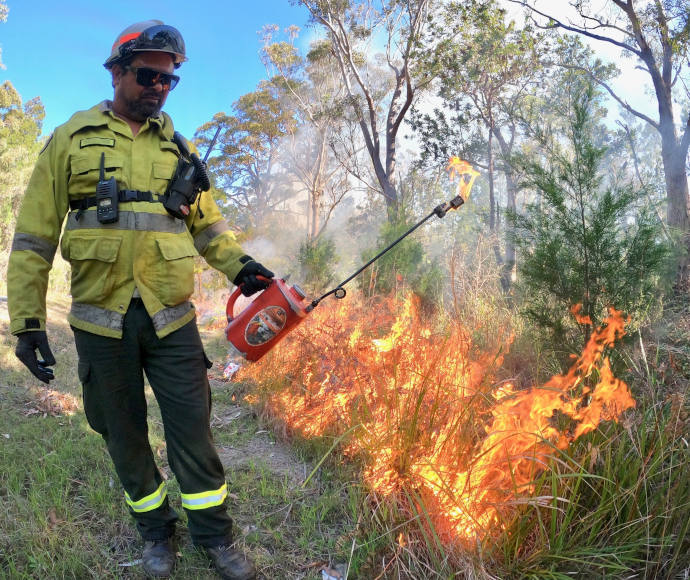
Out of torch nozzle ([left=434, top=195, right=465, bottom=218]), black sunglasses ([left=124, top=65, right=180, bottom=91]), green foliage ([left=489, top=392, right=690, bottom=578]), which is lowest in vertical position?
green foliage ([left=489, top=392, right=690, bottom=578])

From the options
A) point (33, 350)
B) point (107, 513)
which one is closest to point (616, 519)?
point (107, 513)

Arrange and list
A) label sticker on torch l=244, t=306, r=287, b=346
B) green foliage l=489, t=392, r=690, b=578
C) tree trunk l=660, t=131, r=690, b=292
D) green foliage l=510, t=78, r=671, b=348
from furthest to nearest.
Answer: tree trunk l=660, t=131, r=690, b=292 → green foliage l=510, t=78, r=671, b=348 → label sticker on torch l=244, t=306, r=287, b=346 → green foliage l=489, t=392, r=690, b=578

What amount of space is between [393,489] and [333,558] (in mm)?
414

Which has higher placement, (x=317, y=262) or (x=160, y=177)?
(x=160, y=177)

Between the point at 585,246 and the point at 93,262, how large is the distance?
3.46 metres

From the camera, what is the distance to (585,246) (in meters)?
3.66

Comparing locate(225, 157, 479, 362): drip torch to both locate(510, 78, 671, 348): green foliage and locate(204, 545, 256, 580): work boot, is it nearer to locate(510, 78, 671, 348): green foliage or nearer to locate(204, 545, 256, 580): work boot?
locate(204, 545, 256, 580): work boot

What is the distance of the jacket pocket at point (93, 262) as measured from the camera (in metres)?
1.90

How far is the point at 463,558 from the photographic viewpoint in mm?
1798

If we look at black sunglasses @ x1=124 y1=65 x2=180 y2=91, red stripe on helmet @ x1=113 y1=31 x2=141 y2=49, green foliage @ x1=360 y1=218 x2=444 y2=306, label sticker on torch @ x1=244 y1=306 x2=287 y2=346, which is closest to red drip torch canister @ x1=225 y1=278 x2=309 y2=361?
label sticker on torch @ x1=244 y1=306 x2=287 y2=346

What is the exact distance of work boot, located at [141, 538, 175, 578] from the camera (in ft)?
6.56

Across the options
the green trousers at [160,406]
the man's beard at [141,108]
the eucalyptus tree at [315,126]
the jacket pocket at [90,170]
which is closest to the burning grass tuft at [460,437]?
the green trousers at [160,406]

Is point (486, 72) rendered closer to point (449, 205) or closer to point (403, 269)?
point (403, 269)

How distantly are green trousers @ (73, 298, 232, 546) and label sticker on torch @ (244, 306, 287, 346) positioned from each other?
30cm
